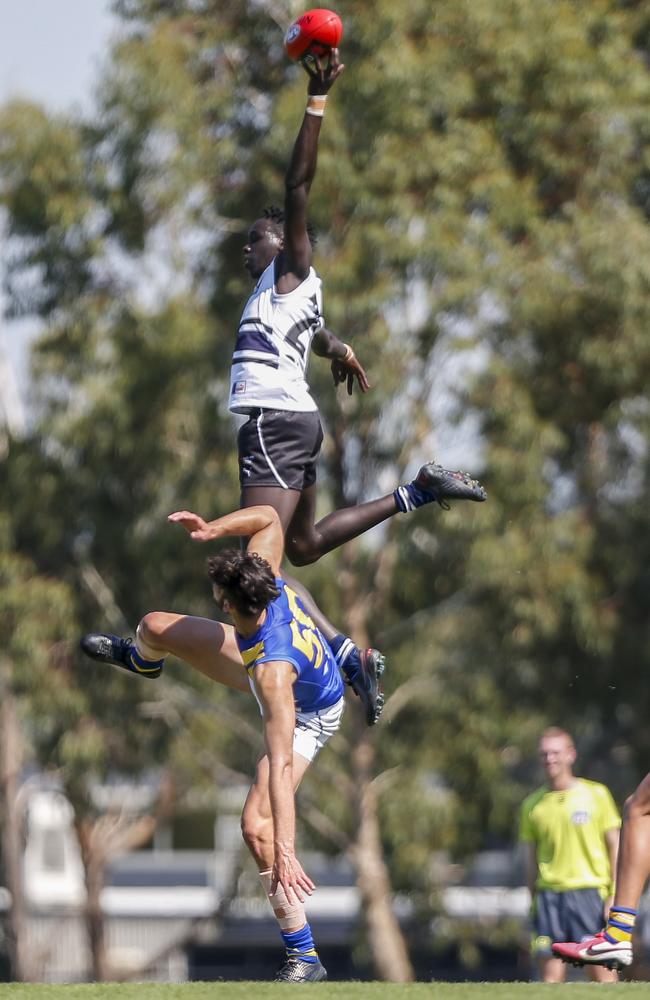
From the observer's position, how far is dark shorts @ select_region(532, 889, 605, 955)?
11.1 m

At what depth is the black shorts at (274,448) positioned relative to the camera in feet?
28.2

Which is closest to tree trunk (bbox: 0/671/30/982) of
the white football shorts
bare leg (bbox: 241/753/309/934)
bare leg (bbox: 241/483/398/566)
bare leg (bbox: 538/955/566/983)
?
bare leg (bbox: 538/955/566/983)

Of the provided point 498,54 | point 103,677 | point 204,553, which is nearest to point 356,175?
point 498,54

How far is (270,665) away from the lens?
760 cm

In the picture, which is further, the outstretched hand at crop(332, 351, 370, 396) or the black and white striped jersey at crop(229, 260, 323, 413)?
the outstretched hand at crop(332, 351, 370, 396)

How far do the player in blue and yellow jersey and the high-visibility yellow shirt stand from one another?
131 inches

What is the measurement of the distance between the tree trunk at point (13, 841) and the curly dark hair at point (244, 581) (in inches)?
913

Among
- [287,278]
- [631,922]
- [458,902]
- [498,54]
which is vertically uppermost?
[498,54]

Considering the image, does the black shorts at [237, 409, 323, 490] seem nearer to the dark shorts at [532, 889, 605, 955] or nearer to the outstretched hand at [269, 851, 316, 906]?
the outstretched hand at [269, 851, 316, 906]

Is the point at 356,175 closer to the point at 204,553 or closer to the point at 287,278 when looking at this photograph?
the point at 204,553

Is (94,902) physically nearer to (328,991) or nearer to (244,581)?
(244,581)

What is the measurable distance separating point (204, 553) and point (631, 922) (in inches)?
649

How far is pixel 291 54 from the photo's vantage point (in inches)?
344

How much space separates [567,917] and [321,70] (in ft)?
18.7
